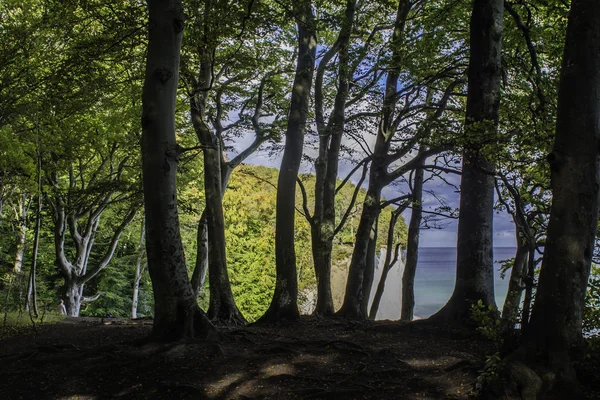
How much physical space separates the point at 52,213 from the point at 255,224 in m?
14.9

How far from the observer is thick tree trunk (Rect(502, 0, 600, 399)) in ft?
12.6

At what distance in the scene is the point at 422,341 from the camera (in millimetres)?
6305

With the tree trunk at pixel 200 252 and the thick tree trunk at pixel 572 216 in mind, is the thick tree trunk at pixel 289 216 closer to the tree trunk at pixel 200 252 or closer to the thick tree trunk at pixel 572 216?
the tree trunk at pixel 200 252

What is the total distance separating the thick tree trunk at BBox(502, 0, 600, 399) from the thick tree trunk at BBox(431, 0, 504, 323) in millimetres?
2460

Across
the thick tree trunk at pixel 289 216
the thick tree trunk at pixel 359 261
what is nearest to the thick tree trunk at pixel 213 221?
the thick tree trunk at pixel 289 216

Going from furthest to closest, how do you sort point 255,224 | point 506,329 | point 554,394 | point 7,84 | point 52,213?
point 255,224 < point 52,213 < point 7,84 < point 506,329 < point 554,394

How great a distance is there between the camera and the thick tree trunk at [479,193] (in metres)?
6.46

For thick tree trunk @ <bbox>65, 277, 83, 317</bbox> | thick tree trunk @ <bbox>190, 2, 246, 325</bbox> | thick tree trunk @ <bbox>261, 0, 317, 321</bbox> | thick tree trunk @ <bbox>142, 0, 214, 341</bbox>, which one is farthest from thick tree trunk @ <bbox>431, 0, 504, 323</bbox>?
thick tree trunk @ <bbox>65, 277, 83, 317</bbox>

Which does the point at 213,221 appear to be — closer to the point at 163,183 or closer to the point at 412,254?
the point at 163,183

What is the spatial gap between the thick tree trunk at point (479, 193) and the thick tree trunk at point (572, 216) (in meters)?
2.46

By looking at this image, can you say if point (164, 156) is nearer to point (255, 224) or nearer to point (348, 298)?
point (348, 298)

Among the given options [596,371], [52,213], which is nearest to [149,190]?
[596,371]

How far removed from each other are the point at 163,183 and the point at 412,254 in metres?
8.62

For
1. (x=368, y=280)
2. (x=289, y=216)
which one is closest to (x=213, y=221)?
(x=289, y=216)
